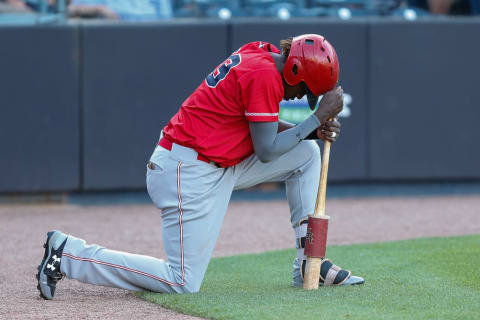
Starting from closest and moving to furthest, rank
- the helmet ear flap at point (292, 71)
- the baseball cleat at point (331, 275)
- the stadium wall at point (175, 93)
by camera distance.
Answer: the helmet ear flap at point (292, 71) → the baseball cleat at point (331, 275) → the stadium wall at point (175, 93)

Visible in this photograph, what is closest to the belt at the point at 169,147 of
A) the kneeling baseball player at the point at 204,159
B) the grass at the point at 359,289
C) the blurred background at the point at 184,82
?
the kneeling baseball player at the point at 204,159

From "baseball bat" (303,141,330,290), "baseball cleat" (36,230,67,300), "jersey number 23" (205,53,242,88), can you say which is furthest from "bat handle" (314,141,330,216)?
"baseball cleat" (36,230,67,300)

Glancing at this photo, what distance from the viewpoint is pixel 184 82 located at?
8656mm

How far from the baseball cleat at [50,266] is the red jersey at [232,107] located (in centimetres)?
75

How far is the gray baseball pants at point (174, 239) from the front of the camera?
14.1ft

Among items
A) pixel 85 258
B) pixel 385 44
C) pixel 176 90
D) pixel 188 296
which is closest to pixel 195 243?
pixel 188 296

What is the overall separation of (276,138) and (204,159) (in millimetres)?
386

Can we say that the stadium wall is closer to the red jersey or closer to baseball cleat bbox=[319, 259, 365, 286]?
→ the red jersey

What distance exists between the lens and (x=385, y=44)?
8953 millimetres

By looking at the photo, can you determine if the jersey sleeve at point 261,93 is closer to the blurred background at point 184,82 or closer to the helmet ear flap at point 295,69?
the helmet ear flap at point 295,69

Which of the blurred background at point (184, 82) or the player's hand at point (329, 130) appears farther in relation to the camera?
the blurred background at point (184, 82)

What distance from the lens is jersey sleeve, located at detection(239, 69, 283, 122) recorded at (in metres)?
4.11

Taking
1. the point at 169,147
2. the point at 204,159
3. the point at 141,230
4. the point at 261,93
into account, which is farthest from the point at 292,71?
the point at 141,230

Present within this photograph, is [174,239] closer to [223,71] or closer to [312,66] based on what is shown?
[223,71]
